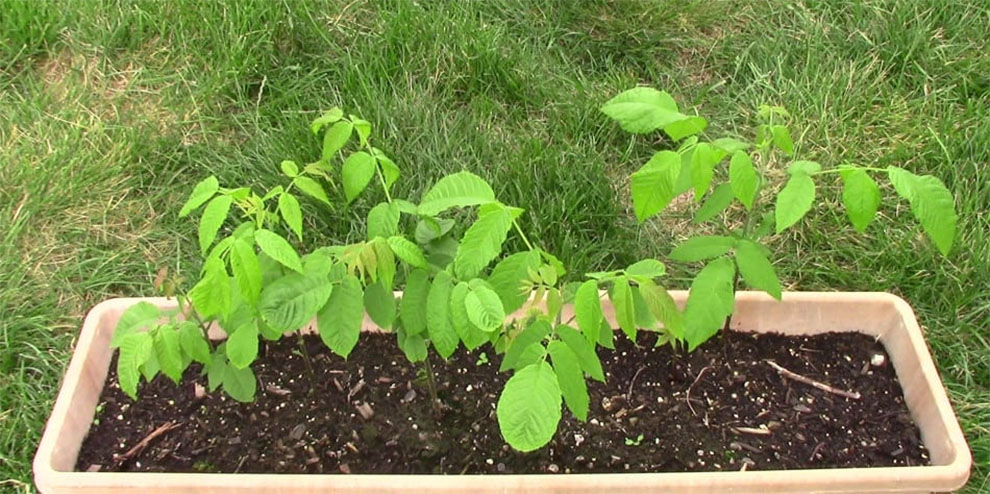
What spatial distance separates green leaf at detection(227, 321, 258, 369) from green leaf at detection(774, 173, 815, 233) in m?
0.84

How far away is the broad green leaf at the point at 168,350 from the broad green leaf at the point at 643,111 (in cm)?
77

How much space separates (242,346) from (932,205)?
3.55 ft

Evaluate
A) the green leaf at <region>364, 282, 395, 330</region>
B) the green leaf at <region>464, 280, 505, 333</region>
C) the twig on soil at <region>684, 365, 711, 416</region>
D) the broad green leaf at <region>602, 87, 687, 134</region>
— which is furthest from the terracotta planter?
the broad green leaf at <region>602, 87, 687, 134</region>

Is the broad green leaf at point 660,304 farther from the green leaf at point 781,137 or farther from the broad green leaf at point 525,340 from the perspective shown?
the green leaf at point 781,137

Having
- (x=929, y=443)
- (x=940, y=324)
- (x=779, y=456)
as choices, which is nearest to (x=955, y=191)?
(x=940, y=324)

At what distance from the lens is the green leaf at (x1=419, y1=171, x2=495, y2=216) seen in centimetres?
139

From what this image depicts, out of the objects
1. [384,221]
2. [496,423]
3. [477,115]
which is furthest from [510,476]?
[477,115]

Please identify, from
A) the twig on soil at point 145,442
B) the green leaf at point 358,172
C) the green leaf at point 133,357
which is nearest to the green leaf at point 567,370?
the green leaf at point 358,172

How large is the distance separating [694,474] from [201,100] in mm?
1742

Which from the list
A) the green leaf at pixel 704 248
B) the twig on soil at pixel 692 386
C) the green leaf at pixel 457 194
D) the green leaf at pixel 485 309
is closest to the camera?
the green leaf at pixel 485 309

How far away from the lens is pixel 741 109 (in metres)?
2.70

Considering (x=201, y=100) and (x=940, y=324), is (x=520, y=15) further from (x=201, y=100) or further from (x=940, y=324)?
(x=940, y=324)

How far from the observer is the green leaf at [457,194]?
4.57 ft

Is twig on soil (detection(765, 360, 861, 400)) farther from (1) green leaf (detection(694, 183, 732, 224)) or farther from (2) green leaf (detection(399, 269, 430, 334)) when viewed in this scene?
(2) green leaf (detection(399, 269, 430, 334))
